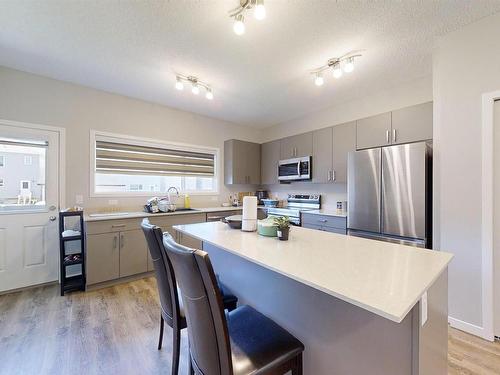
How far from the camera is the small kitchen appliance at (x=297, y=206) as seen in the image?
12.5 ft

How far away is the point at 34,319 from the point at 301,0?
11.9ft

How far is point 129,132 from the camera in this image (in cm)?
351

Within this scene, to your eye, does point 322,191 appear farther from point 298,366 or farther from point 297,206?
point 298,366

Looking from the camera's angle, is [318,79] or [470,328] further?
[318,79]

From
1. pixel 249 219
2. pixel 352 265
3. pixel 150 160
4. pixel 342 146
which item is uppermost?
pixel 342 146

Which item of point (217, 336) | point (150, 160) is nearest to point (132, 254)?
point (150, 160)

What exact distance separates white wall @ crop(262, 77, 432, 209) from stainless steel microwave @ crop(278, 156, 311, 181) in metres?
0.40

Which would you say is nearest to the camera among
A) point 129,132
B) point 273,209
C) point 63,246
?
point 63,246

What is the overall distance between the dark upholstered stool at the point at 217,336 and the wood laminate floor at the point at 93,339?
91 centimetres

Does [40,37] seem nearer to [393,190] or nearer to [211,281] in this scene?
[211,281]

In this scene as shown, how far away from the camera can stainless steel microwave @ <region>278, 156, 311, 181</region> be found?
3.84 metres

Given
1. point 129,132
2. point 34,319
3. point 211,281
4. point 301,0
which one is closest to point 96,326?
point 34,319

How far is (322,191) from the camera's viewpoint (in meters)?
4.03

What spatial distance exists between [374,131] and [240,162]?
2380 millimetres
